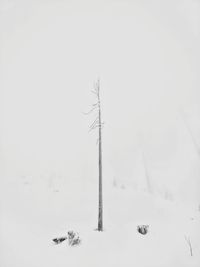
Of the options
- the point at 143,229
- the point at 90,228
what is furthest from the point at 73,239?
the point at 143,229

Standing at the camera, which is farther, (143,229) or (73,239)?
(143,229)

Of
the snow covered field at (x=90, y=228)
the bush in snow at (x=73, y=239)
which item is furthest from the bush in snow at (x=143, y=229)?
the bush in snow at (x=73, y=239)

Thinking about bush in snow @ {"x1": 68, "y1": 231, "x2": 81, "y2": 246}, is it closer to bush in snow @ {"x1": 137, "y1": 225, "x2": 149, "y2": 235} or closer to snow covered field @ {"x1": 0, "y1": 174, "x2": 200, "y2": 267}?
snow covered field @ {"x1": 0, "y1": 174, "x2": 200, "y2": 267}

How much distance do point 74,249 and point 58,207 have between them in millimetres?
5897

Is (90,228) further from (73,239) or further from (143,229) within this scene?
(143,229)

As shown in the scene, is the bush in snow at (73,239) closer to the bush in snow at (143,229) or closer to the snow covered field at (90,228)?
the snow covered field at (90,228)

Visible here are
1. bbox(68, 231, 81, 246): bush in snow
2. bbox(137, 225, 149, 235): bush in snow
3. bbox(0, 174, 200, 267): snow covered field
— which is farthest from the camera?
bbox(137, 225, 149, 235): bush in snow

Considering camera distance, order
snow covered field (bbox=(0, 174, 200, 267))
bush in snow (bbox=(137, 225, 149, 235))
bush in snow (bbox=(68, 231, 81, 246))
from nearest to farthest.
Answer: snow covered field (bbox=(0, 174, 200, 267)), bush in snow (bbox=(68, 231, 81, 246)), bush in snow (bbox=(137, 225, 149, 235))

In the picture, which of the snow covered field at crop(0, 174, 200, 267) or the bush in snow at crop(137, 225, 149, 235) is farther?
the bush in snow at crop(137, 225, 149, 235)

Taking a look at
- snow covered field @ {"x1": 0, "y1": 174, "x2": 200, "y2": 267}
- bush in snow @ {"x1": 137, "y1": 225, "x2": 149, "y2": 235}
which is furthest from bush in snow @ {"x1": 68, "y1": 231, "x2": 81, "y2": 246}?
bush in snow @ {"x1": 137, "y1": 225, "x2": 149, "y2": 235}

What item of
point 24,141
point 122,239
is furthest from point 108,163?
point 122,239

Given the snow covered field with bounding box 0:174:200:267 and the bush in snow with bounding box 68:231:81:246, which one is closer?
the snow covered field with bounding box 0:174:200:267

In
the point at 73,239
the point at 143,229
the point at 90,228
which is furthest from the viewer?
the point at 90,228

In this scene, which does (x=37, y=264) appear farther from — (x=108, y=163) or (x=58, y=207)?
(x=108, y=163)
